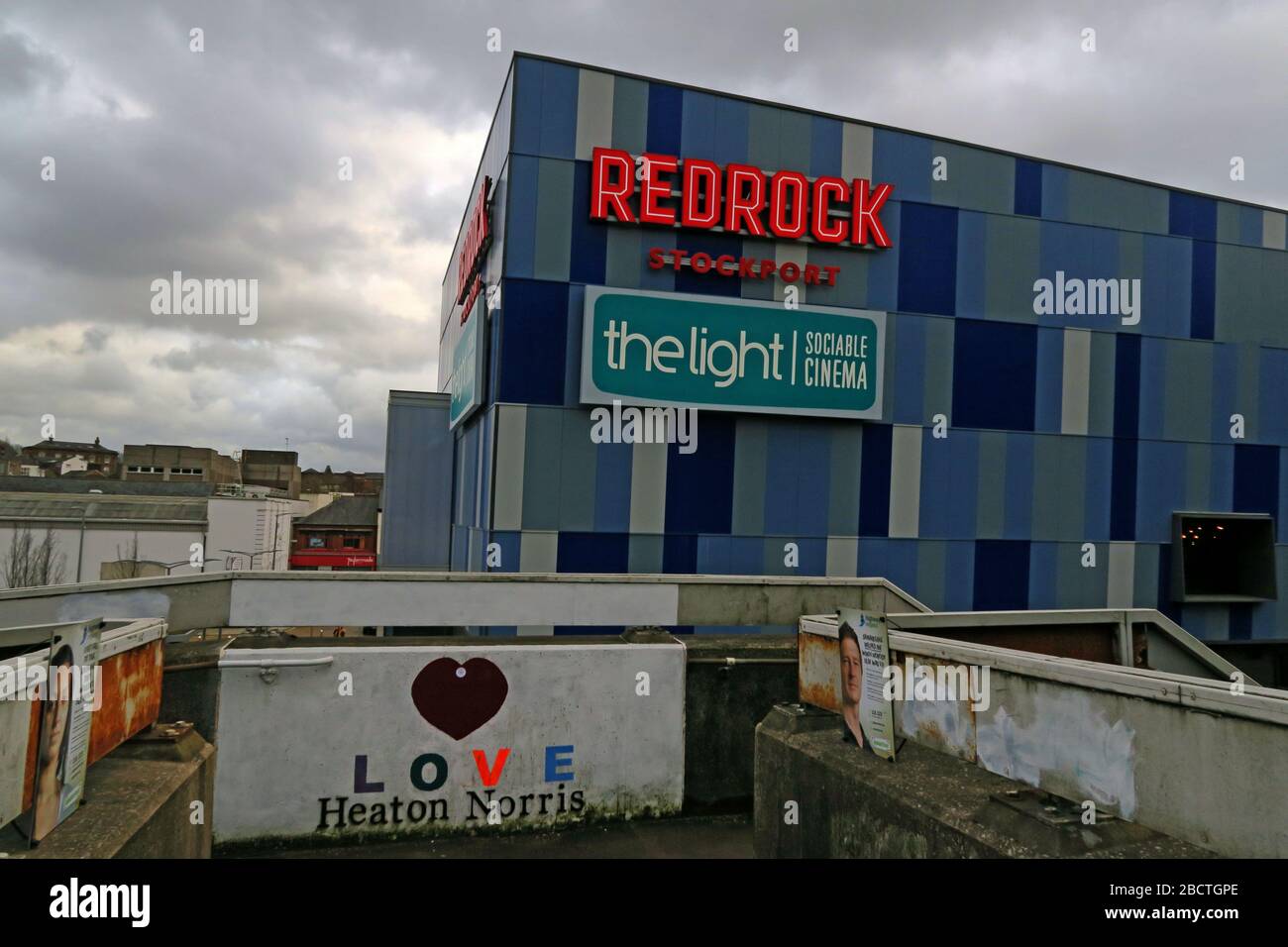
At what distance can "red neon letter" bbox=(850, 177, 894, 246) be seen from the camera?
56.1 ft

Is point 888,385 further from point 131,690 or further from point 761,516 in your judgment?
point 131,690

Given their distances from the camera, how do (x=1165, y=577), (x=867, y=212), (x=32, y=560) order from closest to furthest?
1. (x=867, y=212)
2. (x=1165, y=577)
3. (x=32, y=560)

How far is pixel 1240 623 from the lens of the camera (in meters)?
19.9

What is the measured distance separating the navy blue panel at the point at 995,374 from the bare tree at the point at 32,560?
148ft

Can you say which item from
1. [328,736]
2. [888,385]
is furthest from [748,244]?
[328,736]

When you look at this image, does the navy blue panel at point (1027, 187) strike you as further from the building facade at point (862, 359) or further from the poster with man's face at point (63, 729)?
the poster with man's face at point (63, 729)

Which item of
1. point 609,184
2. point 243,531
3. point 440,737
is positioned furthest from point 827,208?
point 243,531

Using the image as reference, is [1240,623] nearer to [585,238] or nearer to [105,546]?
[585,238]

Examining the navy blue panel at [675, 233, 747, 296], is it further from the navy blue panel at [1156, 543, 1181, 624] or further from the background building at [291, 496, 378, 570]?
the background building at [291, 496, 378, 570]

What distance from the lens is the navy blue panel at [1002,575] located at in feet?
58.7

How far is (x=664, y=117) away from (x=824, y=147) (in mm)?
3749

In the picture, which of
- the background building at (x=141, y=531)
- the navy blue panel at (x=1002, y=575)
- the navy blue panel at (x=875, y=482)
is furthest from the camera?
the background building at (x=141, y=531)

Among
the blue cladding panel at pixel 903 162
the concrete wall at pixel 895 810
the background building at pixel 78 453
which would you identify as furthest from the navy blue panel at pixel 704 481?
the background building at pixel 78 453
